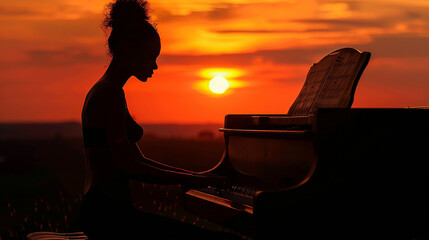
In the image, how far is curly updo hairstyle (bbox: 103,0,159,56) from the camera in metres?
4.28

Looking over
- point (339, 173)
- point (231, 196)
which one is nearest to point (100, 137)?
point (231, 196)

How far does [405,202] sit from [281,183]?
985 millimetres

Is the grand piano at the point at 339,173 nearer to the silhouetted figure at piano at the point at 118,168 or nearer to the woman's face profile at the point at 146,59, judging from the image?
the silhouetted figure at piano at the point at 118,168

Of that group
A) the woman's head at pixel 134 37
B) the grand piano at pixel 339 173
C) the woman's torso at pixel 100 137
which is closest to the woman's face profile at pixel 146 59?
the woman's head at pixel 134 37

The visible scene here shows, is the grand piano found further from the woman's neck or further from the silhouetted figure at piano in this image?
the woman's neck

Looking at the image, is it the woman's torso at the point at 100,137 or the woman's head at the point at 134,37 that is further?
the woman's head at the point at 134,37

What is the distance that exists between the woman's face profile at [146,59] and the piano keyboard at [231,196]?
120cm

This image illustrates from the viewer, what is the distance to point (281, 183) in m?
4.86

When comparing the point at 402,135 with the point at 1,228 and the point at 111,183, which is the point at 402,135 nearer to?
the point at 111,183

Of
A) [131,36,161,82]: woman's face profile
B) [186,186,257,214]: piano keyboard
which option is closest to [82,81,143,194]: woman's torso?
[131,36,161,82]: woman's face profile

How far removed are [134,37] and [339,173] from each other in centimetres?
178

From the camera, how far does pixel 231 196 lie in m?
4.98

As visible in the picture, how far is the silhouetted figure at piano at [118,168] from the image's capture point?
159 inches

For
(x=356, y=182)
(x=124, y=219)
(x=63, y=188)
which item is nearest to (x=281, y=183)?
(x=356, y=182)
